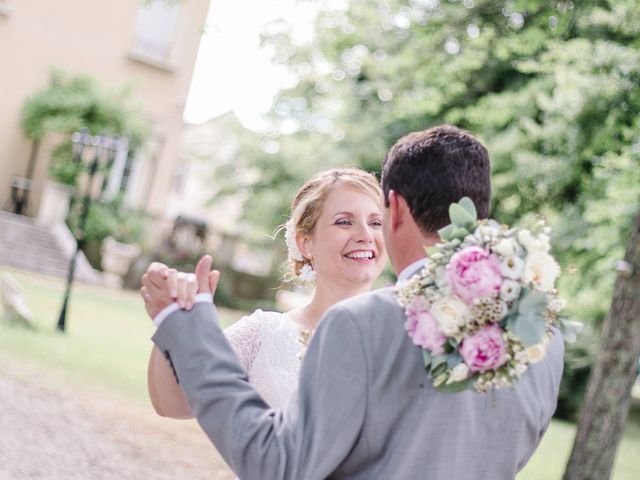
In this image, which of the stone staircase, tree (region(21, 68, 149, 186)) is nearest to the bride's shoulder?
the stone staircase

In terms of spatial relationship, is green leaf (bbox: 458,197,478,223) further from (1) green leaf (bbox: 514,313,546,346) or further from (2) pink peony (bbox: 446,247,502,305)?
(1) green leaf (bbox: 514,313,546,346)

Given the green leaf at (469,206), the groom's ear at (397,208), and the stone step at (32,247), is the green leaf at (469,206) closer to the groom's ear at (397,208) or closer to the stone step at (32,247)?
the groom's ear at (397,208)

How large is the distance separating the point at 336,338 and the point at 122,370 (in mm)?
10563

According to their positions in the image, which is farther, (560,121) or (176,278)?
(560,121)

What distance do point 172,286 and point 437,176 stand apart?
2.16ft

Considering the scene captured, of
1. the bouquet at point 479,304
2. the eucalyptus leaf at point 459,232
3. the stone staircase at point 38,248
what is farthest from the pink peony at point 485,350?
the stone staircase at point 38,248

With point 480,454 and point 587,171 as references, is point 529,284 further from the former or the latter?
point 587,171

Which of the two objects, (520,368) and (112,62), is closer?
(520,368)

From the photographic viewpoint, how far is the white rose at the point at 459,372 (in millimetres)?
1948

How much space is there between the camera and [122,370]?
12109mm

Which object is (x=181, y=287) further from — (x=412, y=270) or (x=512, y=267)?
(x=512, y=267)

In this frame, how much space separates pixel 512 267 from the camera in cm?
200

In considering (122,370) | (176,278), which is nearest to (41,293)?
(122,370)

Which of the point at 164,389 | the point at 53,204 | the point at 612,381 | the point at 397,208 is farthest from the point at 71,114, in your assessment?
the point at 397,208
